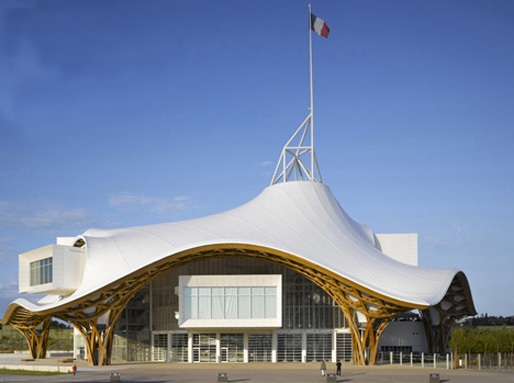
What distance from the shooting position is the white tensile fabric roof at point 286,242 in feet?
161

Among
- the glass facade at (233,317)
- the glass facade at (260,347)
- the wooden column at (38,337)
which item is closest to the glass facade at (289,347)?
the glass facade at (233,317)

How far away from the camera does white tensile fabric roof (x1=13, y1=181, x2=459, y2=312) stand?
49.1m

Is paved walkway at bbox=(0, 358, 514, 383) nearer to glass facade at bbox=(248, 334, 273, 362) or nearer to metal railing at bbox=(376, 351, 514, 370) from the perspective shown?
metal railing at bbox=(376, 351, 514, 370)

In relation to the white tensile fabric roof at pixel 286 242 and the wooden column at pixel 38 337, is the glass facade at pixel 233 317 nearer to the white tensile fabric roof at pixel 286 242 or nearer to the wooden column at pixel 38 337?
the white tensile fabric roof at pixel 286 242

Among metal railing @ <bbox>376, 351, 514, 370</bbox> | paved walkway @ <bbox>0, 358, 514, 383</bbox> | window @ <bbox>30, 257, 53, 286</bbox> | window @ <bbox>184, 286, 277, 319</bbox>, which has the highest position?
window @ <bbox>30, 257, 53, 286</bbox>

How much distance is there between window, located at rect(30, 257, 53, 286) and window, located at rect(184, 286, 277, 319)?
35.6 ft

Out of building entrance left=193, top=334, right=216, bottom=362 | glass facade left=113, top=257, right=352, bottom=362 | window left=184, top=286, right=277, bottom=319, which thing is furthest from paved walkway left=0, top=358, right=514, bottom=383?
building entrance left=193, top=334, right=216, bottom=362

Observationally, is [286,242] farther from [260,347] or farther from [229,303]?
[260,347]

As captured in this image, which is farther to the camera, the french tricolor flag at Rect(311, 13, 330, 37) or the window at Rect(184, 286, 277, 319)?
the french tricolor flag at Rect(311, 13, 330, 37)

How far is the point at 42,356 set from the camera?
215ft

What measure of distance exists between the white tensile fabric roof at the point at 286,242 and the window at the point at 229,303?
19.7 ft

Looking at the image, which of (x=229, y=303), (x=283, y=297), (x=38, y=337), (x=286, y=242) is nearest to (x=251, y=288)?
(x=229, y=303)

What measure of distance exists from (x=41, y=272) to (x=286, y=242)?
20.1 metres

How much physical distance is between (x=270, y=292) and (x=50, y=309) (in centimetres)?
1743
